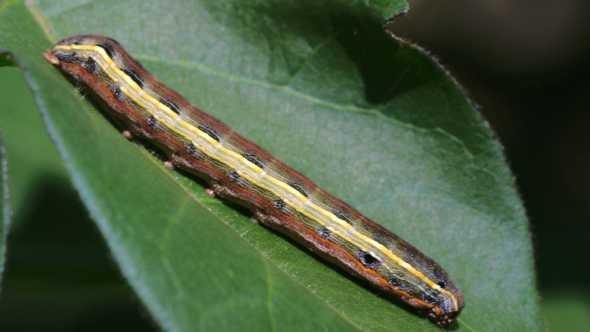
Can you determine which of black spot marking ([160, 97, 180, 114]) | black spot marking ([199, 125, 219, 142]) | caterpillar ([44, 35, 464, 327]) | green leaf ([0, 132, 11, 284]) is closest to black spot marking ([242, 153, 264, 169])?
caterpillar ([44, 35, 464, 327])

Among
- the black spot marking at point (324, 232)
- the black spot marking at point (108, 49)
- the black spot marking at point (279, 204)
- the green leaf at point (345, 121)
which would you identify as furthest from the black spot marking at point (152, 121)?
the black spot marking at point (324, 232)

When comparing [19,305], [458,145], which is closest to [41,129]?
[19,305]

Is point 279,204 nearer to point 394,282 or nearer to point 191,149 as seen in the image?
point 191,149

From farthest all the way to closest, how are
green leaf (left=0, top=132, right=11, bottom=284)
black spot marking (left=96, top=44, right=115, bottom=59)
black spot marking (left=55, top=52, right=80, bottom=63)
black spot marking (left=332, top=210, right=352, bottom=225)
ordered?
black spot marking (left=332, top=210, right=352, bottom=225)
black spot marking (left=96, top=44, right=115, bottom=59)
black spot marking (left=55, top=52, right=80, bottom=63)
green leaf (left=0, top=132, right=11, bottom=284)

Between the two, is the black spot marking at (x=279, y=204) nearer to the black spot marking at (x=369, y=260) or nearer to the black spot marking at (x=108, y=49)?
the black spot marking at (x=369, y=260)

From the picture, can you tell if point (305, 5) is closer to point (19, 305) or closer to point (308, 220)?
point (308, 220)

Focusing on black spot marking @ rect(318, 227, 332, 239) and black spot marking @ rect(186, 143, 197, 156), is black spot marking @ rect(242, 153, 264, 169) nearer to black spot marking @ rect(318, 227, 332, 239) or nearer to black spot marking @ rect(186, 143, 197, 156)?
black spot marking @ rect(186, 143, 197, 156)
